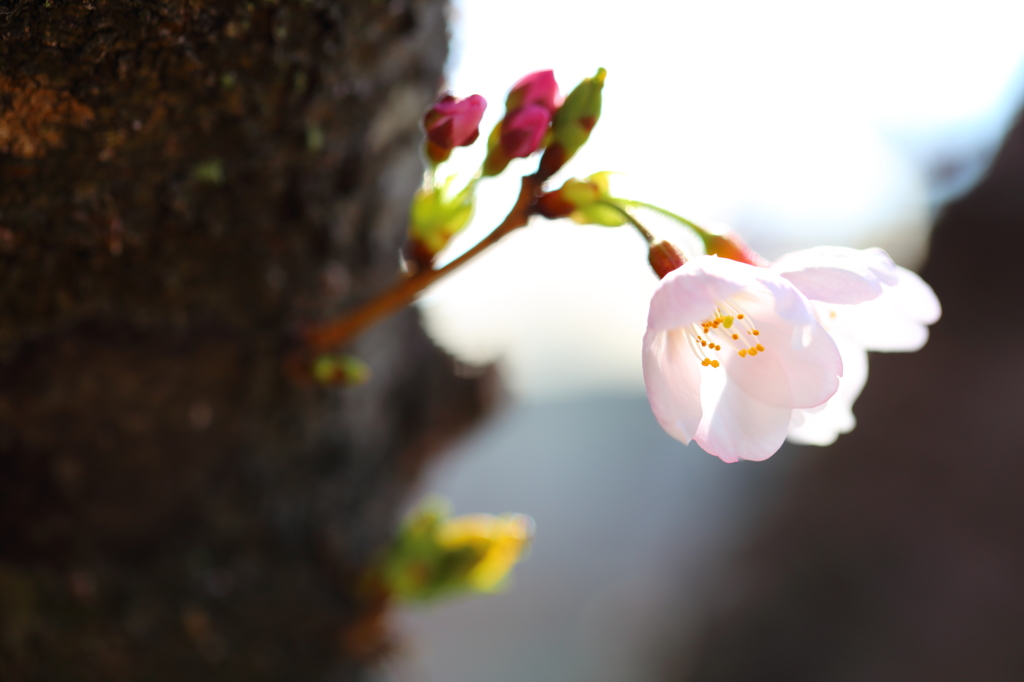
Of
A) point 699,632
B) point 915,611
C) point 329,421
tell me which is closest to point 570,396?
point 699,632

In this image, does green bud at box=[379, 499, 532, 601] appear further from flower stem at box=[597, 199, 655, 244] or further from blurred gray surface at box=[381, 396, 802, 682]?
blurred gray surface at box=[381, 396, 802, 682]

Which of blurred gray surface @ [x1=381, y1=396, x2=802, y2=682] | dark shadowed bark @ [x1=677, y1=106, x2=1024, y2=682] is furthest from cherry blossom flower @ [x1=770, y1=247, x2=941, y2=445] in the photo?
blurred gray surface @ [x1=381, y1=396, x2=802, y2=682]

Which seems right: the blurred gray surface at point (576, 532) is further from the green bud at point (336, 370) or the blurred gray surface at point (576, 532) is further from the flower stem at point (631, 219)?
the flower stem at point (631, 219)

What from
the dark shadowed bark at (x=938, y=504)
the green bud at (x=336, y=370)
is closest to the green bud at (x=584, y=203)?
the green bud at (x=336, y=370)

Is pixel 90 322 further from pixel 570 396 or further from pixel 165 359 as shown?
pixel 570 396

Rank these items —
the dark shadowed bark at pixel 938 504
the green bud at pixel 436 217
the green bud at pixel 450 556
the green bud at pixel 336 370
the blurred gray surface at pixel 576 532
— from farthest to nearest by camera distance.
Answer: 1. the blurred gray surface at pixel 576 532
2. the dark shadowed bark at pixel 938 504
3. the green bud at pixel 450 556
4. the green bud at pixel 336 370
5. the green bud at pixel 436 217

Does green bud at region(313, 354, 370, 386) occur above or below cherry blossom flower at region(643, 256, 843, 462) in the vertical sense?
above
